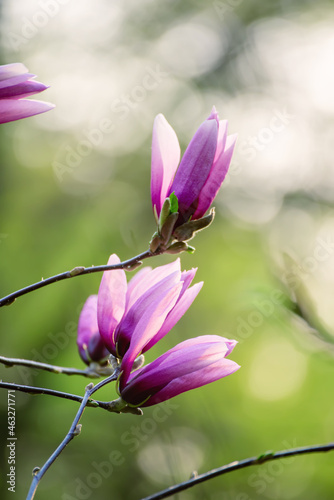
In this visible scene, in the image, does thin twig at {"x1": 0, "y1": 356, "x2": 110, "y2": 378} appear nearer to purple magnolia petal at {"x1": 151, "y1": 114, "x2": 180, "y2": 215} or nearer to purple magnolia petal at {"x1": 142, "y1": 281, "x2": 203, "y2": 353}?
purple magnolia petal at {"x1": 142, "y1": 281, "x2": 203, "y2": 353}

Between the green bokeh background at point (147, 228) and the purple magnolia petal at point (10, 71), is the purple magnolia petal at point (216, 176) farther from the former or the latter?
the green bokeh background at point (147, 228)

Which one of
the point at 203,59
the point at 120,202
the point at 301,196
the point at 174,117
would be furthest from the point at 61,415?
the point at 203,59
